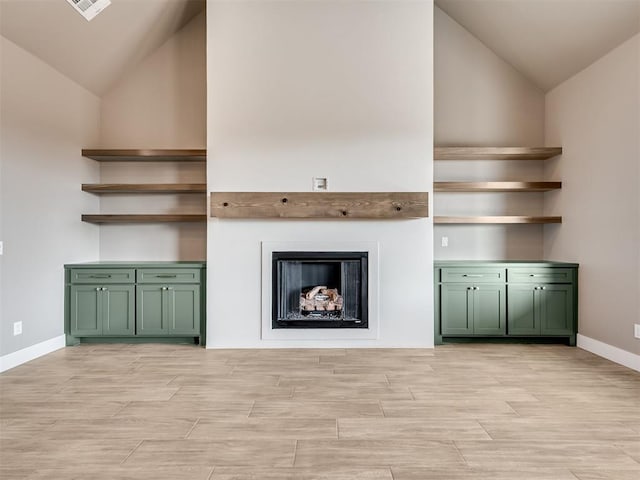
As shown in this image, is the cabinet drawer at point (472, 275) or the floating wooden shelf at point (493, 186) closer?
the cabinet drawer at point (472, 275)

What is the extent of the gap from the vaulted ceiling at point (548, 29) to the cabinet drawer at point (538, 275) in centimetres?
Result: 204

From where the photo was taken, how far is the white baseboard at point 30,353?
3.67m

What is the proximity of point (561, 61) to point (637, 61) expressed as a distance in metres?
0.88

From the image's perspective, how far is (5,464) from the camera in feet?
7.11

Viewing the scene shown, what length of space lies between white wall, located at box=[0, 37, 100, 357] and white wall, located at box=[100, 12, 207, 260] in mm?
258

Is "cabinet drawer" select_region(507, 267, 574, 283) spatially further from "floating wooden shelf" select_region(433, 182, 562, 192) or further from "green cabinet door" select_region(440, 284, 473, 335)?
"floating wooden shelf" select_region(433, 182, 562, 192)

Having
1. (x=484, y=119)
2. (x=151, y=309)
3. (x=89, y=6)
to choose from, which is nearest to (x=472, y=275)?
(x=484, y=119)

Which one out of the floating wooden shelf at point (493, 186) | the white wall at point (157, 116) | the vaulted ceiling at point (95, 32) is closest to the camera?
the vaulted ceiling at point (95, 32)

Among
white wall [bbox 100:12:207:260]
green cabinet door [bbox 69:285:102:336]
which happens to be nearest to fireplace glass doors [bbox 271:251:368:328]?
white wall [bbox 100:12:207:260]

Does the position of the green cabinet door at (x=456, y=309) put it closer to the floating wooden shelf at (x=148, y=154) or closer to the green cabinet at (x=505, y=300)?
the green cabinet at (x=505, y=300)

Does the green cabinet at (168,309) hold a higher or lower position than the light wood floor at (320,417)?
higher

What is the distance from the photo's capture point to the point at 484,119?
5.09 metres

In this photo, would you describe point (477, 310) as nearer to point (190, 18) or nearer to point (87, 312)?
point (87, 312)

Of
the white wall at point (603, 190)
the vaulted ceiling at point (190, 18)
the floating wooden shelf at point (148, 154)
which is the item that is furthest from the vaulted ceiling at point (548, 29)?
the floating wooden shelf at point (148, 154)
